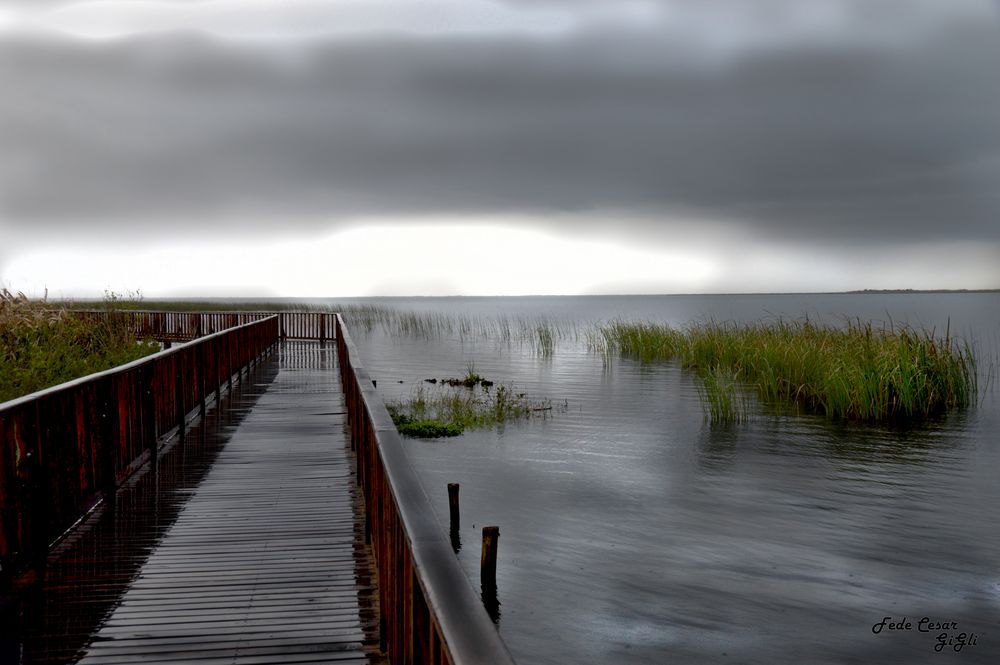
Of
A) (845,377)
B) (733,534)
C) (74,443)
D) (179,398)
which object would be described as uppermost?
(74,443)

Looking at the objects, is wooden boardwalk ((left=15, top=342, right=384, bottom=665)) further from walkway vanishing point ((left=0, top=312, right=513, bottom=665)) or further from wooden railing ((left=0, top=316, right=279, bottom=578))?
wooden railing ((left=0, top=316, right=279, bottom=578))

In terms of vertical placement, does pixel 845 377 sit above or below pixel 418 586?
below

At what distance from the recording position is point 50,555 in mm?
5145

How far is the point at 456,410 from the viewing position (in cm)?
1934

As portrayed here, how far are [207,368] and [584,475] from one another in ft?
21.8

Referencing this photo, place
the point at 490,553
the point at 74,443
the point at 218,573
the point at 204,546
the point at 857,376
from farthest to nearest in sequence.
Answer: the point at 857,376, the point at 490,553, the point at 74,443, the point at 204,546, the point at 218,573

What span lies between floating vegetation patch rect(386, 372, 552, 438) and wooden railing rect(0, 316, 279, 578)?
316 inches

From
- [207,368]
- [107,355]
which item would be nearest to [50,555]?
A: [207,368]

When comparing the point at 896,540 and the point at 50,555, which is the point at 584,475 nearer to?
the point at 896,540

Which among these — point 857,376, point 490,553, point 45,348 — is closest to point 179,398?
point 45,348

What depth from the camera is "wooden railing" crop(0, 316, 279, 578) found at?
4707mm

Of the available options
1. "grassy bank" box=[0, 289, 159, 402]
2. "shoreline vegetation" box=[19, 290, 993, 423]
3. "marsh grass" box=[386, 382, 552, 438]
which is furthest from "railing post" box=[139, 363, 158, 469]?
"shoreline vegetation" box=[19, 290, 993, 423]

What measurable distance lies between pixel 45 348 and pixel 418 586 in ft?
38.2

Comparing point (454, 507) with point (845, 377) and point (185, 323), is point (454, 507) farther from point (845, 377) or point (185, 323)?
point (185, 323)
